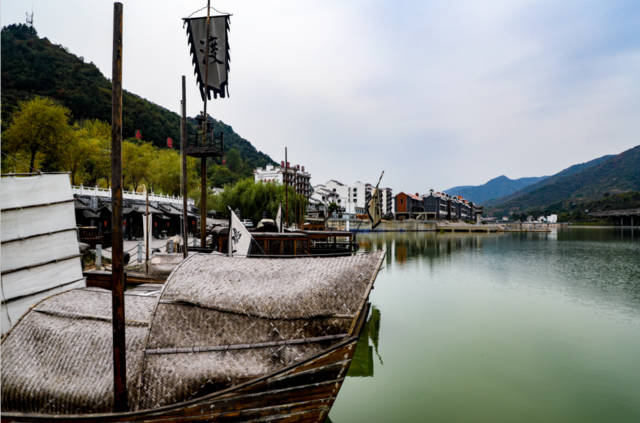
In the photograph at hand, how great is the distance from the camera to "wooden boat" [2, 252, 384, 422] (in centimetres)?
411

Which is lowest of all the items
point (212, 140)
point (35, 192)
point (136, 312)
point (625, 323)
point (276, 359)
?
point (625, 323)

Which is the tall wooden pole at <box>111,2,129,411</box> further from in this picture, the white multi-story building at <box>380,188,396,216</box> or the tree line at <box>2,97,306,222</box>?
the white multi-story building at <box>380,188,396,216</box>

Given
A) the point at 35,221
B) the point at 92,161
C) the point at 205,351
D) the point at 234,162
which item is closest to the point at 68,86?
the point at 234,162

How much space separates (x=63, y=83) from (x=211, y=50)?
85.1 m

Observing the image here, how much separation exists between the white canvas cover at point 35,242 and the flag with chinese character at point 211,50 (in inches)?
276

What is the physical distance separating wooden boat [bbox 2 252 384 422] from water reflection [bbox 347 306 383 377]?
453cm

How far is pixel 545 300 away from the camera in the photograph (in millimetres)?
15695

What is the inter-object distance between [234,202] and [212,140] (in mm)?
30384

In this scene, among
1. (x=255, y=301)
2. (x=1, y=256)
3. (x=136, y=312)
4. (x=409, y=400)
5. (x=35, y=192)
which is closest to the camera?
(x=255, y=301)

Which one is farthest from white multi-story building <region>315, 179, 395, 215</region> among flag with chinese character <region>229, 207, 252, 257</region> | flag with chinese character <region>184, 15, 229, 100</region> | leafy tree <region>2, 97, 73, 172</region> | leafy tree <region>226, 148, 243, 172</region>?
flag with chinese character <region>229, 207, 252, 257</region>

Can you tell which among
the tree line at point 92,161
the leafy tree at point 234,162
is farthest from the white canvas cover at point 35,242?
the leafy tree at point 234,162

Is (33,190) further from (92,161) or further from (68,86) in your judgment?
(68,86)

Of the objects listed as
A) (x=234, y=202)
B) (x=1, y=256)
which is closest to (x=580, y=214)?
(x=234, y=202)

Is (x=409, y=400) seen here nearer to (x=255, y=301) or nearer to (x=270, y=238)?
(x=255, y=301)
